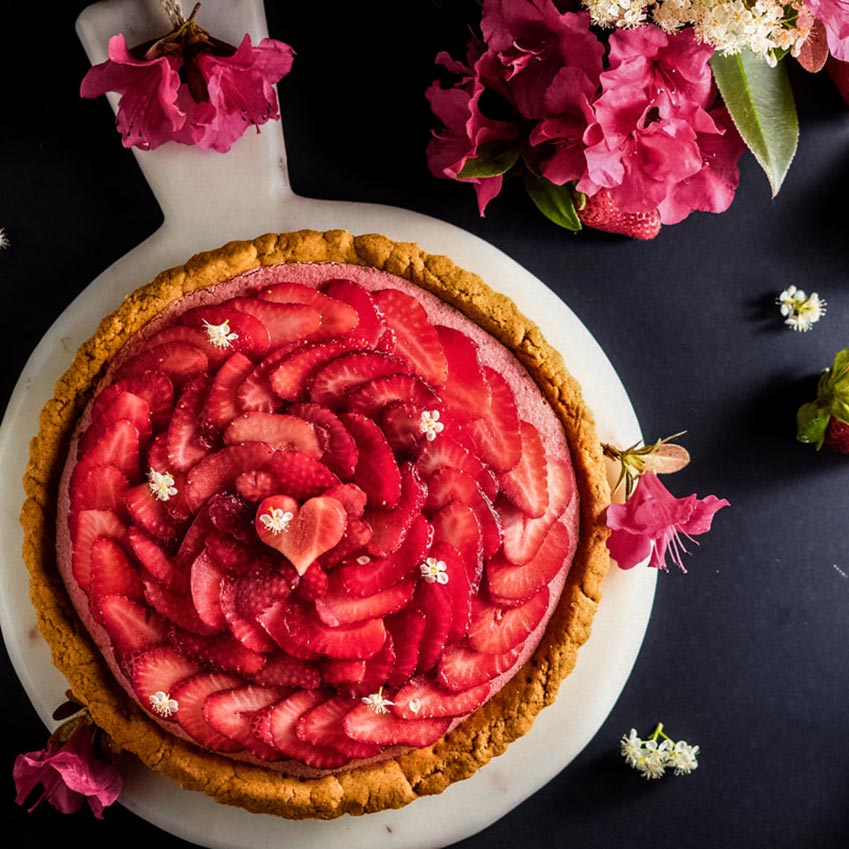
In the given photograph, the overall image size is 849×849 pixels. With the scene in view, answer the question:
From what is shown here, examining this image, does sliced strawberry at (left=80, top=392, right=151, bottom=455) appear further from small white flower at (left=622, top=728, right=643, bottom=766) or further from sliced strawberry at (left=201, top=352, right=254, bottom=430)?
small white flower at (left=622, top=728, right=643, bottom=766)

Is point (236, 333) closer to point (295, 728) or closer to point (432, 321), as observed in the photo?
point (432, 321)

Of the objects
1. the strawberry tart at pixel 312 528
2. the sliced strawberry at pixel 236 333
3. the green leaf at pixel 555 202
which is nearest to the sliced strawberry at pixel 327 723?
the strawberry tart at pixel 312 528

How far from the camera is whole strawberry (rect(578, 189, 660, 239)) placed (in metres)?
2.51

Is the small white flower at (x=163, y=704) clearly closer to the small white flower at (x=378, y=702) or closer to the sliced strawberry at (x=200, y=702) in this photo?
the sliced strawberry at (x=200, y=702)

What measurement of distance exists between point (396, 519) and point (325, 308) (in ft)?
1.45

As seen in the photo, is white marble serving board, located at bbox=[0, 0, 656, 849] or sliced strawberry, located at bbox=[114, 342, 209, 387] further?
white marble serving board, located at bbox=[0, 0, 656, 849]

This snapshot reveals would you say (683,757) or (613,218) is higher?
(613,218)

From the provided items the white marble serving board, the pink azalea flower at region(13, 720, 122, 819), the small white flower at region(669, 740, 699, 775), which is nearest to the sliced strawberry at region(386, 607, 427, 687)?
the white marble serving board

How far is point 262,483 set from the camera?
1.95 m

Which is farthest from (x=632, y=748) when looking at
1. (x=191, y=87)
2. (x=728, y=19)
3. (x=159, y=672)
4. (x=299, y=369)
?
(x=191, y=87)

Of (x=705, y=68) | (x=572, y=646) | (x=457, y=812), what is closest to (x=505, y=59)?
(x=705, y=68)

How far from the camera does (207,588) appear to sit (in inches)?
77.2

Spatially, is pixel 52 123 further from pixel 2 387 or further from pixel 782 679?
pixel 782 679

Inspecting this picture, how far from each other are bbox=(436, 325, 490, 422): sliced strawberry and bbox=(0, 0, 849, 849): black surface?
620 millimetres
